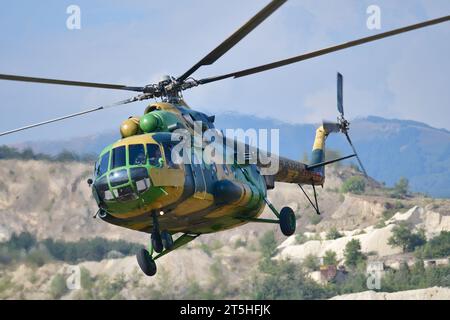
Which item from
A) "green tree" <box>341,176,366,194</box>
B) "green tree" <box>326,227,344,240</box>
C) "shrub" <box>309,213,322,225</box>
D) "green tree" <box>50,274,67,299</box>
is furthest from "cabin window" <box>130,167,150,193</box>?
"green tree" <box>341,176,366,194</box>

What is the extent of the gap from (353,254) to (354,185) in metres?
Answer: 13.2

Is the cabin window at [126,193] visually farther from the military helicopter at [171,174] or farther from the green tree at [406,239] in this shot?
the green tree at [406,239]

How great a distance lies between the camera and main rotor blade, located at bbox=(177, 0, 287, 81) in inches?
557

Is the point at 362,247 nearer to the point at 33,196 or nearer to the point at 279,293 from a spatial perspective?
the point at 279,293

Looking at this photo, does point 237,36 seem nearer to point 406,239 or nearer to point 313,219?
point 406,239

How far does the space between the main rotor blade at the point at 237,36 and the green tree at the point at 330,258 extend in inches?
1290

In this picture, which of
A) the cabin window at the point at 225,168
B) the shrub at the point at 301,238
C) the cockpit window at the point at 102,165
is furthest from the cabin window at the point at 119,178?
the shrub at the point at 301,238

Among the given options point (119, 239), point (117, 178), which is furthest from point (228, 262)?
point (117, 178)

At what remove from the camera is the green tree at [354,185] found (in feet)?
203

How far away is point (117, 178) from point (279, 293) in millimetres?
27791

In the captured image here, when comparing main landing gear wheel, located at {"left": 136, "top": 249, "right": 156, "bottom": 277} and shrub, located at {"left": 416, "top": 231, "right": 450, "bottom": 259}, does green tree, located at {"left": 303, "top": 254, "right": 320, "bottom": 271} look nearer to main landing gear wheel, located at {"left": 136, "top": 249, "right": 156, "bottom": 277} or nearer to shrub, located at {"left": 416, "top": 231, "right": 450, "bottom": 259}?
shrub, located at {"left": 416, "top": 231, "right": 450, "bottom": 259}

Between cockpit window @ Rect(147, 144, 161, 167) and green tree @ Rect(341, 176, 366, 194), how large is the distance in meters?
45.3

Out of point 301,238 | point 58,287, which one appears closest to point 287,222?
point 58,287
